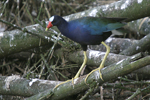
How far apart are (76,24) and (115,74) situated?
0.76 meters

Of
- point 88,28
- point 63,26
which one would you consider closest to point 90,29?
point 88,28

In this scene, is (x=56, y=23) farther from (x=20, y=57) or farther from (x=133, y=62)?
(x=20, y=57)

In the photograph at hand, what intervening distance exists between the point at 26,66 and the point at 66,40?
817 millimetres

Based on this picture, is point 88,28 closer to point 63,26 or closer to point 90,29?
point 90,29

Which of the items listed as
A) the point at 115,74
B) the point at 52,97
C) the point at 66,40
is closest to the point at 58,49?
the point at 66,40

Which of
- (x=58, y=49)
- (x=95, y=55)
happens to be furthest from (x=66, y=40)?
(x=95, y=55)

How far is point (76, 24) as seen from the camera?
2.43 metres

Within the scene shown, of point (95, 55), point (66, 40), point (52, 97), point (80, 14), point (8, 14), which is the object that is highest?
point (8, 14)

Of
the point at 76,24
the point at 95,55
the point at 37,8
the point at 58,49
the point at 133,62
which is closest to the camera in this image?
the point at 133,62

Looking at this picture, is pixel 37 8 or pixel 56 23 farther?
pixel 37 8

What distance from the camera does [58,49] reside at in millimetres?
3605

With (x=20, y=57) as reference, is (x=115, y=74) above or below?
below

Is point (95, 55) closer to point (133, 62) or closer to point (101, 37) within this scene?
point (101, 37)

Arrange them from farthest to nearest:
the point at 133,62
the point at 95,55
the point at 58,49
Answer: the point at 58,49, the point at 95,55, the point at 133,62
